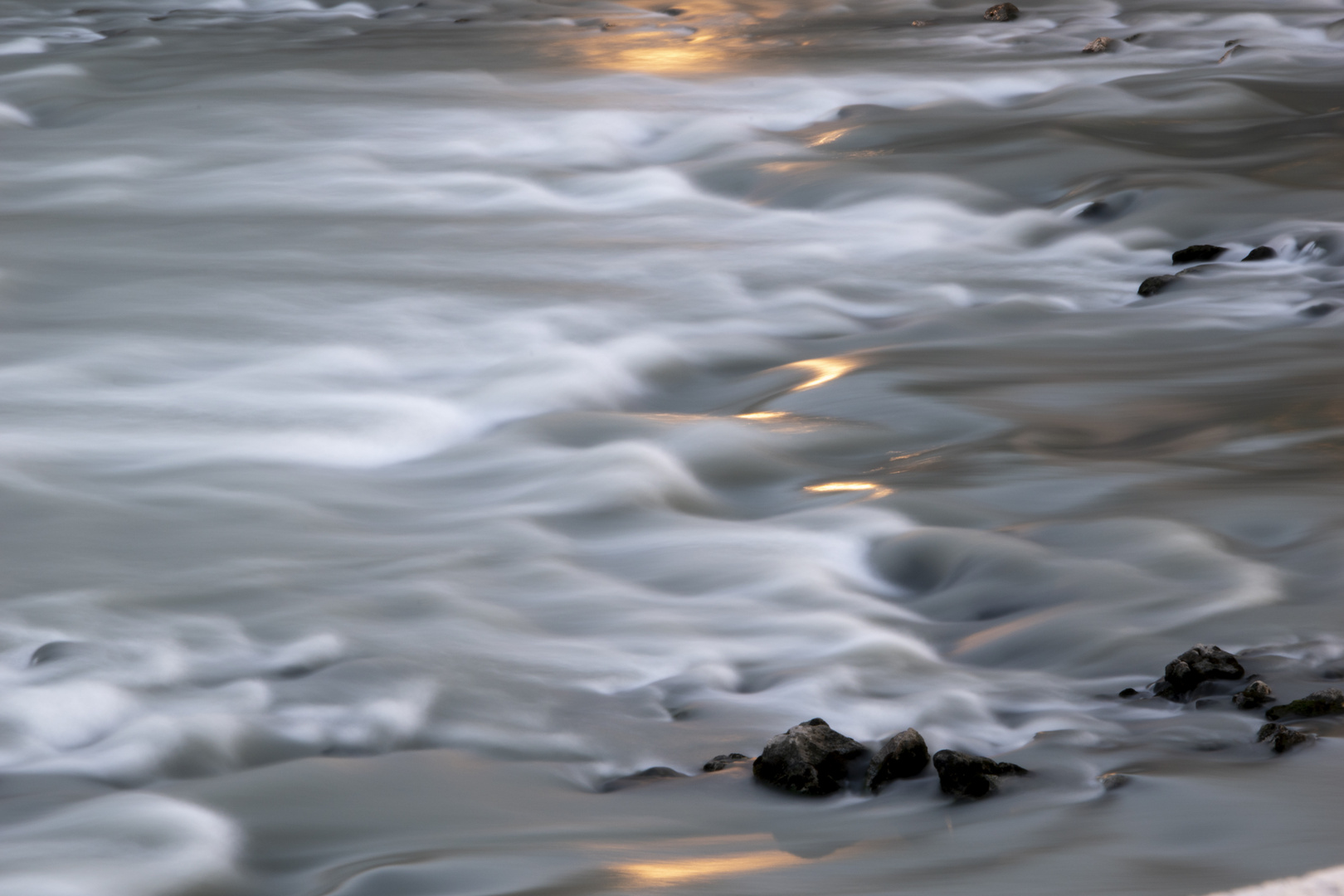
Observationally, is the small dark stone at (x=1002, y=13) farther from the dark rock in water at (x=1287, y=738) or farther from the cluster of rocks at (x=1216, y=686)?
the dark rock in water at (x=1287, y=738)

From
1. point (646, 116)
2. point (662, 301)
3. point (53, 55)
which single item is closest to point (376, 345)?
point (662, 301)

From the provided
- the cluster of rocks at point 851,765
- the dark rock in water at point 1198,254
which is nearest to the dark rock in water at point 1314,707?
the cluster of rocks at point 851,765

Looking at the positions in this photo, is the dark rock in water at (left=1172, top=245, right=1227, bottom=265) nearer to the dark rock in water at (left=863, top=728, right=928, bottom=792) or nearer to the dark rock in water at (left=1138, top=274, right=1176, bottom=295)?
the dark rock in water at (left=1138, top=274, right=1176, bottom=295)

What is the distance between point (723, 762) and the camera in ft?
6.64

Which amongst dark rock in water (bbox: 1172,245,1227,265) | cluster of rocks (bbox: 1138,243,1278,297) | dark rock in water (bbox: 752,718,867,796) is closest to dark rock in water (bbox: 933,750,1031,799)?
dark rock in water (bbox: 752,718,867,796)

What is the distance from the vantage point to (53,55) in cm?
873

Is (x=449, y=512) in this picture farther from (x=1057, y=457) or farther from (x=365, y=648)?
(x=1057, y=457)

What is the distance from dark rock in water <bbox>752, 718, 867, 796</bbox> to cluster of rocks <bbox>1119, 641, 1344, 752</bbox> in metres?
0.53

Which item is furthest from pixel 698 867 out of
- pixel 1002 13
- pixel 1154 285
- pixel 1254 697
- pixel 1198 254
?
pixel 1002 13

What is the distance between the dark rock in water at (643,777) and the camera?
201 cm

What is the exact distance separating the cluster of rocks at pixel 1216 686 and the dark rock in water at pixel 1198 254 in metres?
3.14

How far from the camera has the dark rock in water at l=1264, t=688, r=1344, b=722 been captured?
1.97 m

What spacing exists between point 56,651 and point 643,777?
41.6 inches

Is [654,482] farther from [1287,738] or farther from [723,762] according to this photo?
→ [1287,738]
